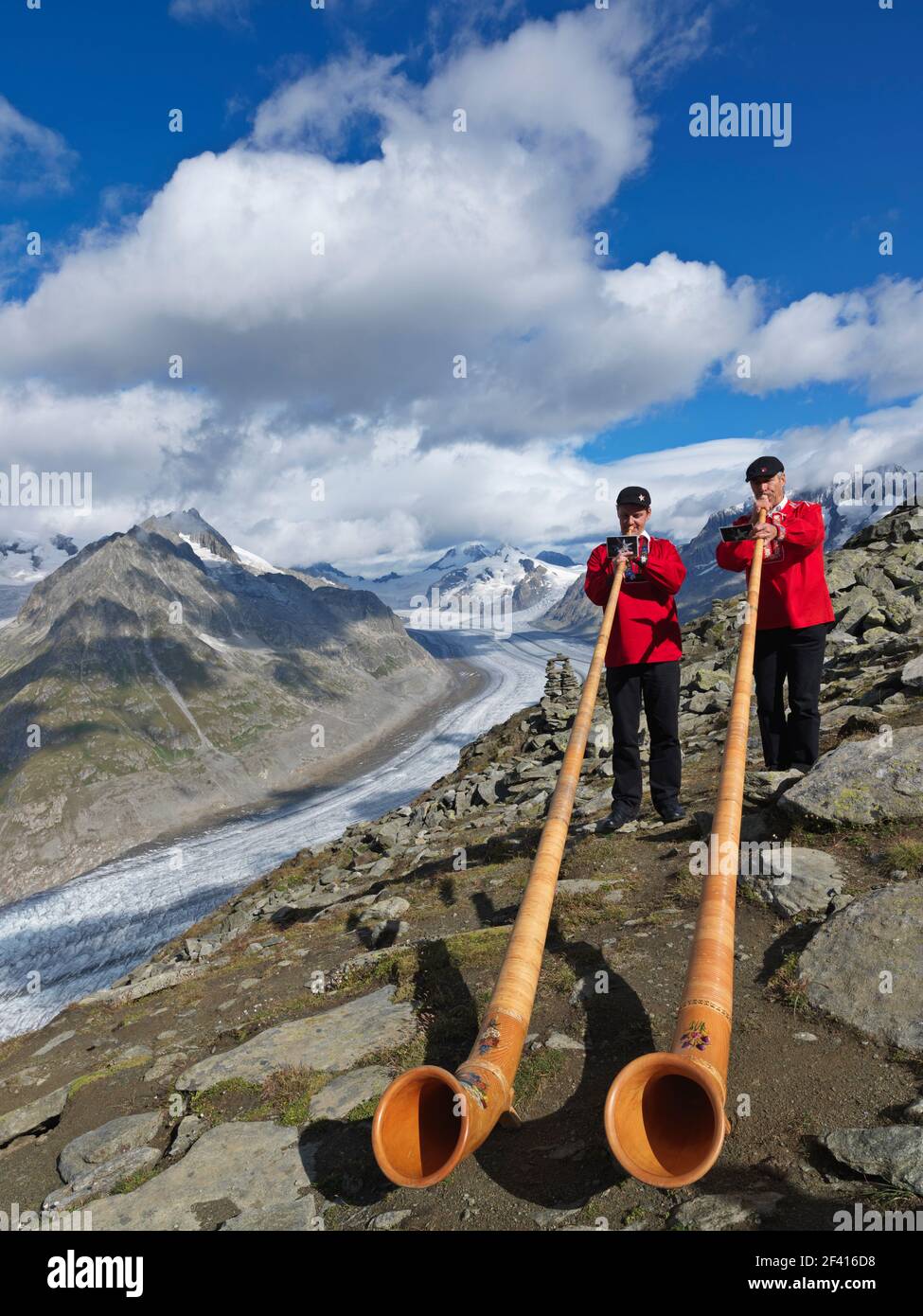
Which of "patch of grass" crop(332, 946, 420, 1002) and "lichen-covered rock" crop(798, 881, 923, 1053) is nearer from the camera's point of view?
"lichen-covered rock" crop(798, 881, 923, 1053)

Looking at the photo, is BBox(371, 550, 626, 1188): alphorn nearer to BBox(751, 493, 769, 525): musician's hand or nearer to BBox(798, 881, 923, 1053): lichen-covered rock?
BBox(798, 881, 923, 1053): lichen-covered rock

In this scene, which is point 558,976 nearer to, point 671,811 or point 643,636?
point 671,811

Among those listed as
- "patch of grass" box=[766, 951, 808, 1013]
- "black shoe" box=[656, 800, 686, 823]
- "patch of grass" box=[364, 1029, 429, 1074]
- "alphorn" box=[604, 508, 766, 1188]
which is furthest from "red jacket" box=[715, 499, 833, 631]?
"patch of grass" box=[364, 1029, 429, 1074]

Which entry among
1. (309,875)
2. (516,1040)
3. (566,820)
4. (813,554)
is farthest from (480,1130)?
(309,875)

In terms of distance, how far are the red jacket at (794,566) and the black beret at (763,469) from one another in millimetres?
499

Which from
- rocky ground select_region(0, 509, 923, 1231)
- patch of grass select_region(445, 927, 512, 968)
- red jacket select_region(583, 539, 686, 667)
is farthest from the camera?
red jacket select_region(583, 539, 686, 667)

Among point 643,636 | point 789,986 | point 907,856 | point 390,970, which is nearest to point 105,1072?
point 390,970

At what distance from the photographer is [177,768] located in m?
175

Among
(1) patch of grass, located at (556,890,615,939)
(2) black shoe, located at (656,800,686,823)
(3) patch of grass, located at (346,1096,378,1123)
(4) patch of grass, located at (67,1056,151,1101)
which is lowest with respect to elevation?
(4) patch of grass, located at (67,1056,151,1101)

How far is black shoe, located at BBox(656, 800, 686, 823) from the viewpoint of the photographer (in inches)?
412

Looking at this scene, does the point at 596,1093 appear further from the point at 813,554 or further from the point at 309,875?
the point at 309,875

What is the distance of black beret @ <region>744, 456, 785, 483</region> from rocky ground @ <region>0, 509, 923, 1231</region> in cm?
374

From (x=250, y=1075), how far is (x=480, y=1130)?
331cm

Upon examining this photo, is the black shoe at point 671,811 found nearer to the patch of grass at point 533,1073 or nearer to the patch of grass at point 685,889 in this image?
the patch of grass at point 685,889
